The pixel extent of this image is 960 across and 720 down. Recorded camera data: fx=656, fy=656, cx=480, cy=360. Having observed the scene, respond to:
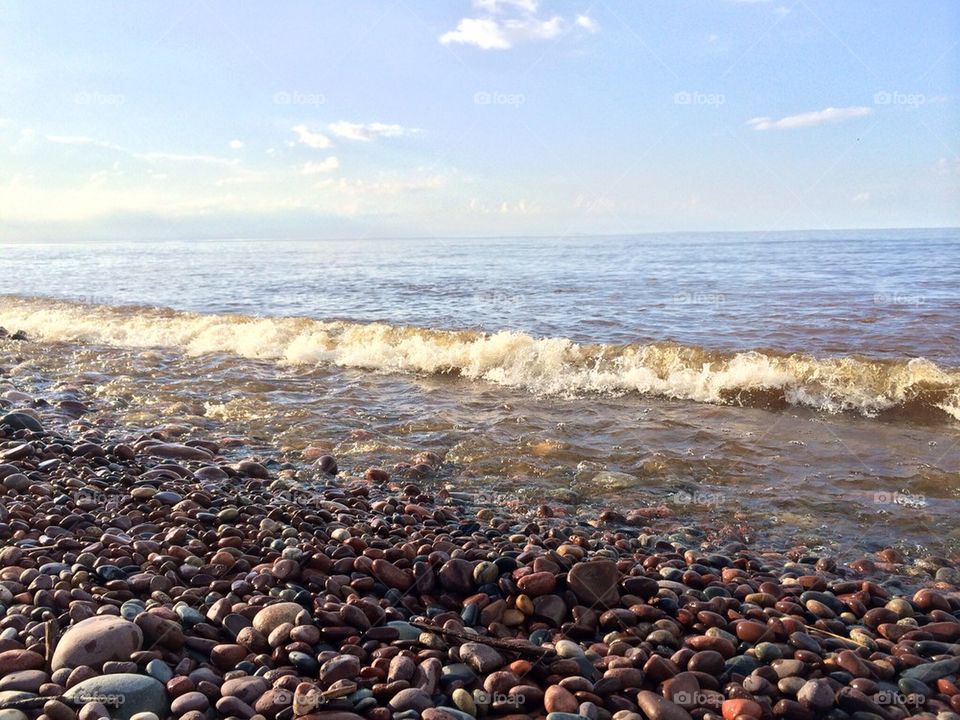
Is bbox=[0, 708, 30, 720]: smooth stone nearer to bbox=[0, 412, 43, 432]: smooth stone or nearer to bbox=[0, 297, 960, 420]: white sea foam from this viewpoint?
bbox=[0, 412, 43, 432]: smooth stone

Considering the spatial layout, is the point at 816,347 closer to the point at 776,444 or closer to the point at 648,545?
the point at 776,444

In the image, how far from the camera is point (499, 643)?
3236 millimetres

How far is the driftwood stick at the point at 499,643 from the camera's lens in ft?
10.5

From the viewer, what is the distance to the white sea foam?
29.8 ft

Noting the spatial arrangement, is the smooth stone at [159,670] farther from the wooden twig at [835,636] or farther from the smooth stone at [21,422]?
the smooth stone at [21,422]

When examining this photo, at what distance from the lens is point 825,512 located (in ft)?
18.0

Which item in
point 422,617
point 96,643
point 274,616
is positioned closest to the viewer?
point 96,643

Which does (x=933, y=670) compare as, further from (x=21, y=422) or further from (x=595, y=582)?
(x=21, y=422)

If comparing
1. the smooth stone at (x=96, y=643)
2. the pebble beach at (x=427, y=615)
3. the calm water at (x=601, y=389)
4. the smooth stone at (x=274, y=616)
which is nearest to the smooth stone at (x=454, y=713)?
the pebble beach at (x=427, y=615)

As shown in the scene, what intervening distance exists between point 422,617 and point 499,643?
1.66 ft

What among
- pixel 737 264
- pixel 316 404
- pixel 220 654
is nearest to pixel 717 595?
pixel 220 654

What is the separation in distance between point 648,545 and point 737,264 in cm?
3035

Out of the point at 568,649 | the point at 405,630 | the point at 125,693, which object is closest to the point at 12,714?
the point at 125,693

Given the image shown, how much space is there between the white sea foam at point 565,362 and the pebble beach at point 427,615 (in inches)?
187
